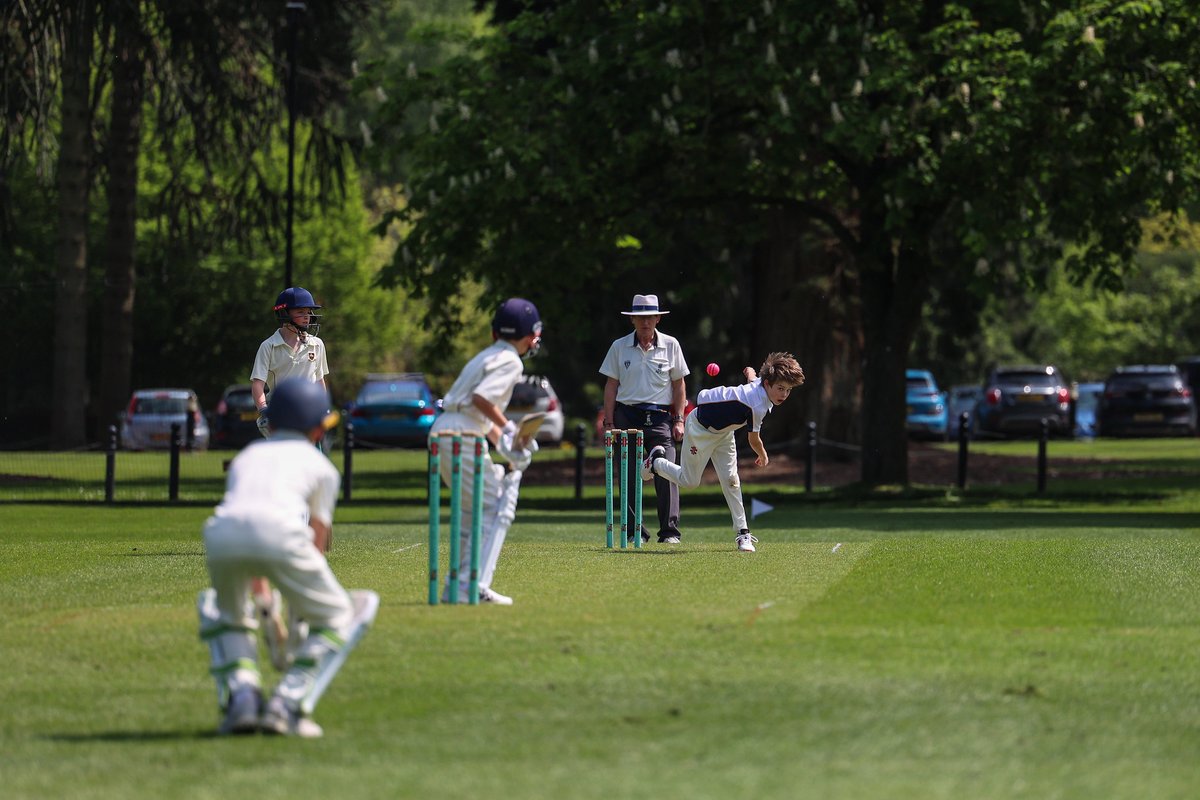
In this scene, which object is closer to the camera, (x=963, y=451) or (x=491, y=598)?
(x=491, y=598)

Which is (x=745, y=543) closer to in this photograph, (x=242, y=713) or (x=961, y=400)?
(x=242, y=713)

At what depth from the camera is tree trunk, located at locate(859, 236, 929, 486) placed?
98.3 ft

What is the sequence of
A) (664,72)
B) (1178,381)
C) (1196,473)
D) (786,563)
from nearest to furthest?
1. (786,563)
2. (664,72)
3. (1196,473)
4. (1178,381)

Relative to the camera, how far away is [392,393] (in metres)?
44.0

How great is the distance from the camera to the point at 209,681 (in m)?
8.88

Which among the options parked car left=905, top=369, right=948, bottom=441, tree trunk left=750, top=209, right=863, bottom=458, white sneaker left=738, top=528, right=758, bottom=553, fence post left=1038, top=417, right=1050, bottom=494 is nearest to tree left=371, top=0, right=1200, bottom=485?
fence post left=1038, top=417, right=1050, bottom=494

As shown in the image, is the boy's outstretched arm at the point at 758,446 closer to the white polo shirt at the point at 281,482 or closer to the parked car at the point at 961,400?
the white polo shirt at the point at 281,482

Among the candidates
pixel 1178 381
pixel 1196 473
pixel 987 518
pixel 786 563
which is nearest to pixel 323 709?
pixel 786 563

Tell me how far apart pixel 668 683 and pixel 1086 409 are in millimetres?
54594

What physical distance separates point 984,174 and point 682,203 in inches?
197

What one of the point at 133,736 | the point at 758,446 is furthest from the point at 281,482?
the point at 758,446

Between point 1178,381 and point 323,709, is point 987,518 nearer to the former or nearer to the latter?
point 323,709

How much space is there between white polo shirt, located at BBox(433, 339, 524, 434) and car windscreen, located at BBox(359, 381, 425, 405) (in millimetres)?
32614

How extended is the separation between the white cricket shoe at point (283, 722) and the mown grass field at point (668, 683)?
0.08 meters
